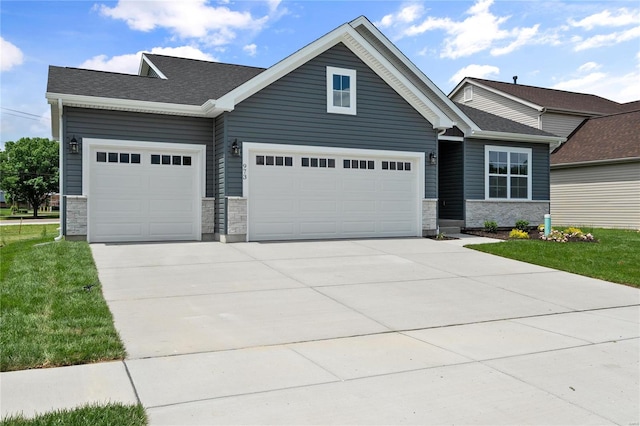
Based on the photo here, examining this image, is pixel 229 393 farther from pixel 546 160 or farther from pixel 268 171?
pixel 546 160

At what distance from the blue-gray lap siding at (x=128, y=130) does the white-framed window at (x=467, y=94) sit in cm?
2093

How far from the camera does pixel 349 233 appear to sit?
1527 centimetres

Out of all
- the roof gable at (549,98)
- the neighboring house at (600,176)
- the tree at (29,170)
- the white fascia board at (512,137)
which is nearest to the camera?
the white fascia board at (512,137)

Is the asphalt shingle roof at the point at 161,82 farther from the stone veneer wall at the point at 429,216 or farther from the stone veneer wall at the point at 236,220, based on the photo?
the stone veneer wall at the point at 429,216

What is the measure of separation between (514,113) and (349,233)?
17236 mm

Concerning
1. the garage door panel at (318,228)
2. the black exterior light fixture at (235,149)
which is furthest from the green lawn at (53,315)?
the garage door panel at (318,228)

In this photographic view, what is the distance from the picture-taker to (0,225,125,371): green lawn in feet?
16.3

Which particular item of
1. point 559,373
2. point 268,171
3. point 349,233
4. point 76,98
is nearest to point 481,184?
point 349,233

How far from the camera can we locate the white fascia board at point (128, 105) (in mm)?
12508

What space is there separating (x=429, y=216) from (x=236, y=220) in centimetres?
622

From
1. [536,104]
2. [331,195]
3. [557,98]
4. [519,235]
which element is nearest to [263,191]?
[331,195]

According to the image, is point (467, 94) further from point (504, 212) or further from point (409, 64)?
point (504, 212)

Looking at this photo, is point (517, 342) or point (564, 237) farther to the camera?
point (564, 237)

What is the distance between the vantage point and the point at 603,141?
77.3 ft
